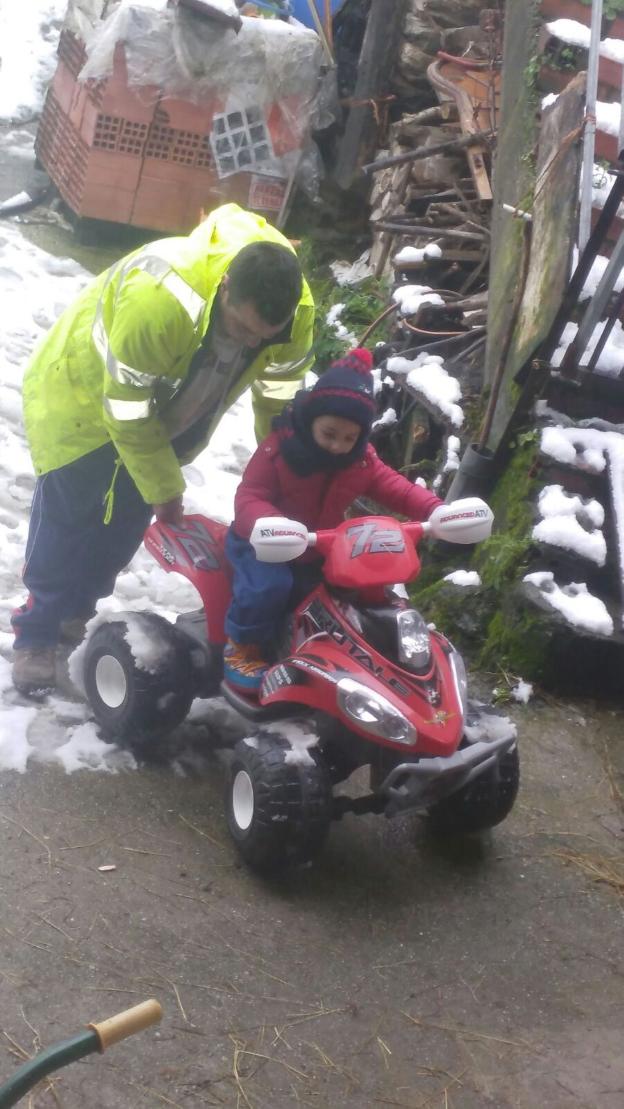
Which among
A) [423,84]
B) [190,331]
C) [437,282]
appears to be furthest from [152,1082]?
[423,84]

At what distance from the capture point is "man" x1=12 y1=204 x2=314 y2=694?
3.38 meters

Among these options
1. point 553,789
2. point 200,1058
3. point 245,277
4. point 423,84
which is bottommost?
point 553,789

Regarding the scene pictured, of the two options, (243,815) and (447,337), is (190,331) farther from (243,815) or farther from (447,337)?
(447,337)

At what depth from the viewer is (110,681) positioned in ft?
13.4

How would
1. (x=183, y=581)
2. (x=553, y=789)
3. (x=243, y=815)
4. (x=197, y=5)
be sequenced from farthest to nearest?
(x=197, y=5) < (x=183, y=581) < (x=553, y=789) < (x=243, y=815)

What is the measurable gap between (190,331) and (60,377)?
2.10 ft

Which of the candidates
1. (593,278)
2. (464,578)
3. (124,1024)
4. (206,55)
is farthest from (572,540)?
(206,55)

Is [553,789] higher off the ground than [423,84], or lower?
lower

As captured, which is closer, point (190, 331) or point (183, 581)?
point (190, 331)

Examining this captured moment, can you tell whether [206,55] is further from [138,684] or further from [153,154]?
[138,684]

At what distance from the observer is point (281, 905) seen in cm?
340

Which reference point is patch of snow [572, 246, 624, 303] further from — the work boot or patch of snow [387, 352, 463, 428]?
the work boot

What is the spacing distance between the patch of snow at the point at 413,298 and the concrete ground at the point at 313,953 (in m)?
3.27

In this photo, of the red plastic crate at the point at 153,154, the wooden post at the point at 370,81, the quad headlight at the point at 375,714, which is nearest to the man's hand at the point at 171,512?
the quad headlight at the point at 375,714
